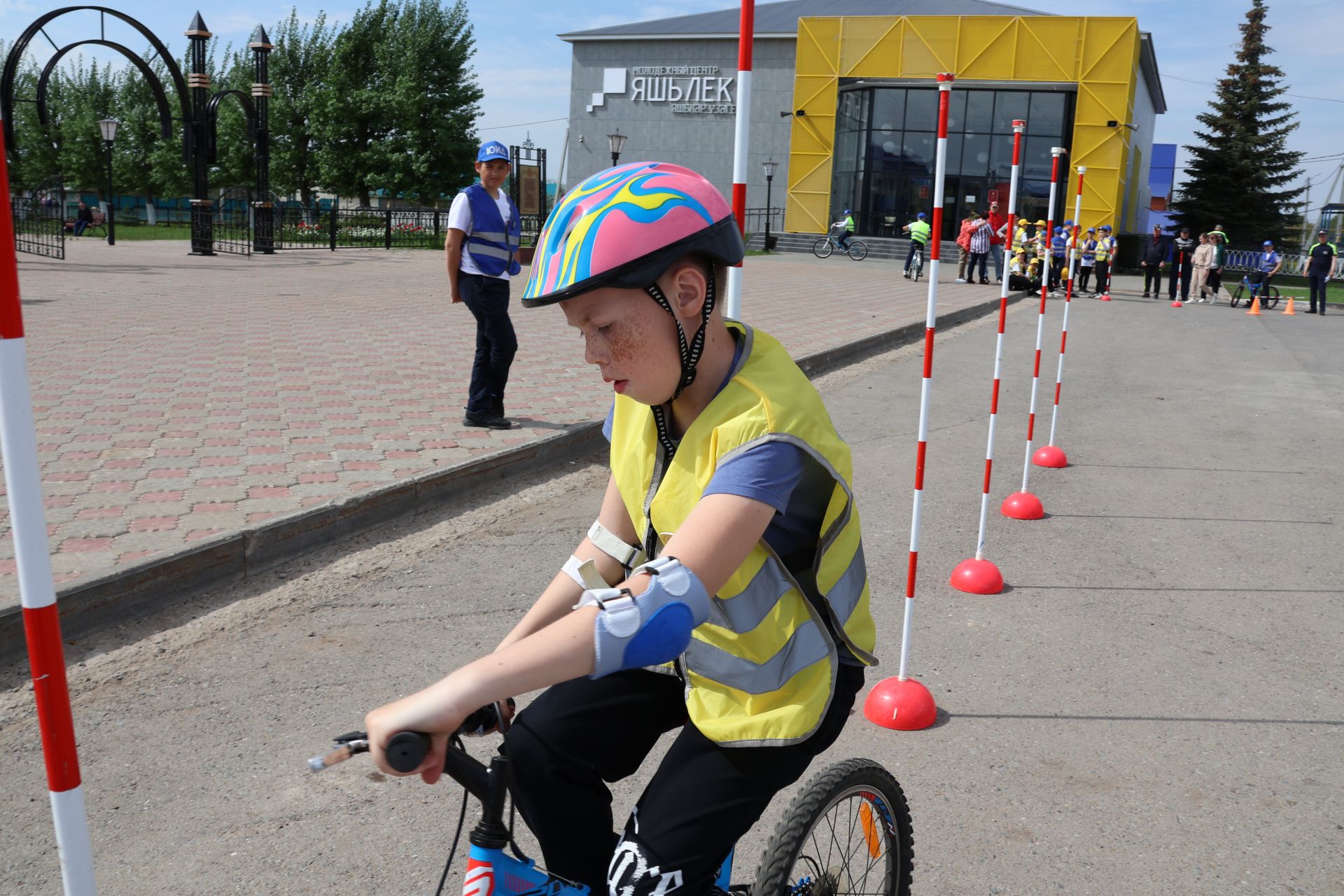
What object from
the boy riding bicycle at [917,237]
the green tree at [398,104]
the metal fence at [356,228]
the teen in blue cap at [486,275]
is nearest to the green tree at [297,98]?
the green tree at [398,104]

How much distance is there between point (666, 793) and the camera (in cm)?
182

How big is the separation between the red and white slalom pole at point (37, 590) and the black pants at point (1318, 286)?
25.7 m

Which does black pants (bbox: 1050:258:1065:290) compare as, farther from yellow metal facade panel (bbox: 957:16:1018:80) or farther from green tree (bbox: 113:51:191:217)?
green tree (bbox: 113:51:191:217)

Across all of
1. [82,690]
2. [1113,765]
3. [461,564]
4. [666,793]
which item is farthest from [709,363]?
[461,564]

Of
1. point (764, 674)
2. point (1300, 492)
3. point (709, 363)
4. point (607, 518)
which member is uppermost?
point (709, 363)

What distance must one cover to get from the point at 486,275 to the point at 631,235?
6.20 m

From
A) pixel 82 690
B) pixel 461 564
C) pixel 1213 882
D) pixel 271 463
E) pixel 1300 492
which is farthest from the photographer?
pixel 1300 492

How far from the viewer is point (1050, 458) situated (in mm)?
7766

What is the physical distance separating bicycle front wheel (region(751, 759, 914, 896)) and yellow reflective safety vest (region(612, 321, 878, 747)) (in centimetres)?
28

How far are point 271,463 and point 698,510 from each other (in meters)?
5.28

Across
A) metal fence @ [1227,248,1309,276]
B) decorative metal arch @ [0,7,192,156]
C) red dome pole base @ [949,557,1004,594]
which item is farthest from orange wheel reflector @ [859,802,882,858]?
metal fence @ [1227,248,1309,276]

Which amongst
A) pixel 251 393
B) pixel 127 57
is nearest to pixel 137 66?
pixel 127 57

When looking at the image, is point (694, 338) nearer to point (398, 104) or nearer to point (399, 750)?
point (399, 750)

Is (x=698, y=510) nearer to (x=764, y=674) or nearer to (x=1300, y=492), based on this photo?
(x=764, y=674)
